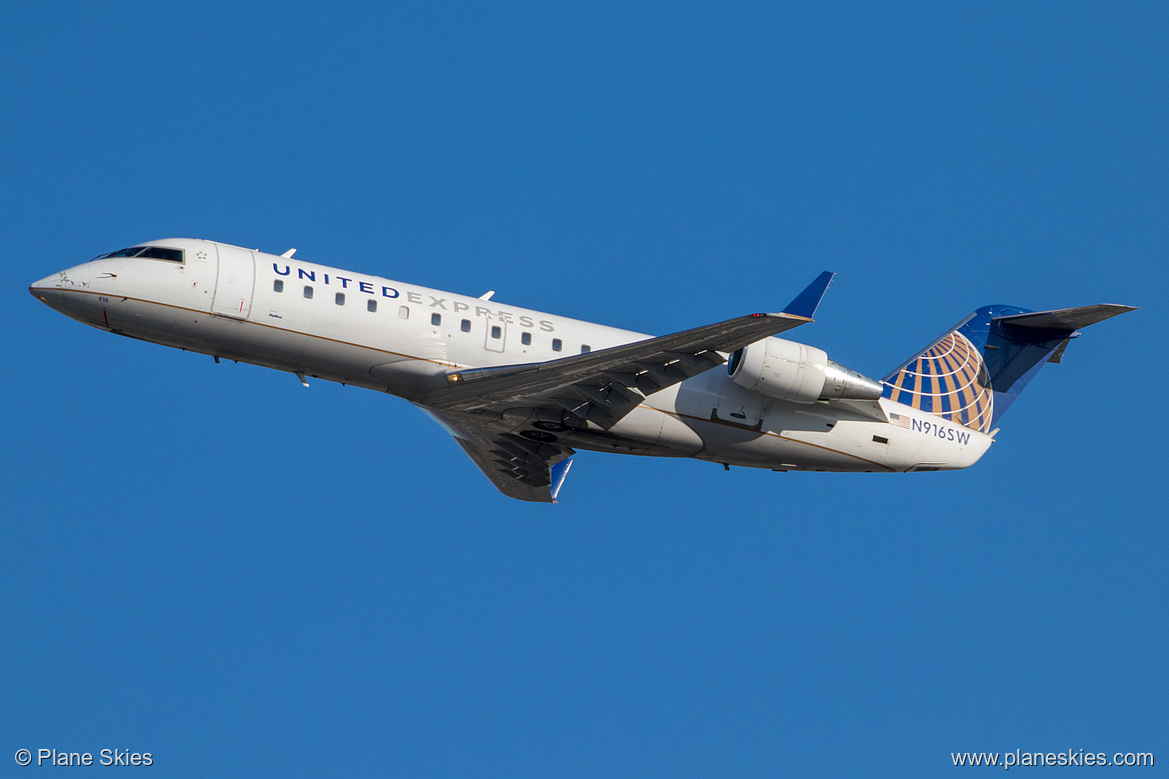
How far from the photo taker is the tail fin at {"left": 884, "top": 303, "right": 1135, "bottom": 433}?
24.1 meters

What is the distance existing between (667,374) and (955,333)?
880 cm

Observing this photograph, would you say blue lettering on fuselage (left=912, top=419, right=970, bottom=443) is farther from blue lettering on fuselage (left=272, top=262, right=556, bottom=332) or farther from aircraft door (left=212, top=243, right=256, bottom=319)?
aircraft door (left=212, top=243, right=256, bottom=319)

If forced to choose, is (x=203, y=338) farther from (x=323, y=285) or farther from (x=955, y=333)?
(x=955, y=333)

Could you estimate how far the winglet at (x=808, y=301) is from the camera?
18.4 m

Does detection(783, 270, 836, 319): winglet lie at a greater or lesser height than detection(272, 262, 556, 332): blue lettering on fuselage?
lesser

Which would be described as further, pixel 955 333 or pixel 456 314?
pixel 955 333

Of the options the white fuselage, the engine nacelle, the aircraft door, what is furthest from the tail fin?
the aircraft door

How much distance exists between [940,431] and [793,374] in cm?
428

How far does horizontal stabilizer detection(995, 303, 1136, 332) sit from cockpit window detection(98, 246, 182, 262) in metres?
16.9

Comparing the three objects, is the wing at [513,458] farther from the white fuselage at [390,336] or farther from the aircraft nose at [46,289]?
the aircraft nose at [46,289]

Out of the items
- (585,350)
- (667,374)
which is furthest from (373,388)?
(667,374)

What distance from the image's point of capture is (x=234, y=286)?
19781 millimetres

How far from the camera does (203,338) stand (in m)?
19.8

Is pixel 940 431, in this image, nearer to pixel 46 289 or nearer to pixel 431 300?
pixel 431 300
